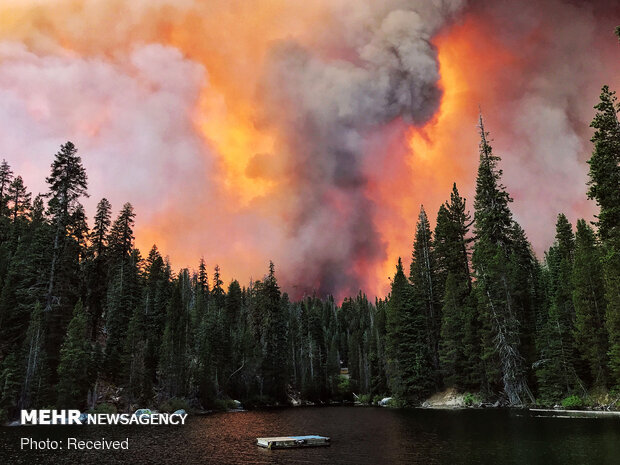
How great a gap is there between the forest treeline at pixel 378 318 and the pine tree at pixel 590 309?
0.16 m

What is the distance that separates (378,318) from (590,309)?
59.3m

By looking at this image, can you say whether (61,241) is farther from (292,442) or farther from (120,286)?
(292,442)

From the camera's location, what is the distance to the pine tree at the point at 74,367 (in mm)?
56594

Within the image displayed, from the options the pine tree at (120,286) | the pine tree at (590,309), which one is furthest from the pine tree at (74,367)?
the pine tree at (590,309)

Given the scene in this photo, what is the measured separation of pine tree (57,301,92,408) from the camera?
5659 cm

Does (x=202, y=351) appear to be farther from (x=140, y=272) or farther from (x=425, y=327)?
(x=425, y=327)

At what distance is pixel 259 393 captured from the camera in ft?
357

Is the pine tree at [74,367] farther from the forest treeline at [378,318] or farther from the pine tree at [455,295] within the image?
the pine tree at [455,295]

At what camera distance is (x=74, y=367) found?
2269 inches

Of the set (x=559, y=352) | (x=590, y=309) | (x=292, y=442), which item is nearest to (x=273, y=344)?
(x=559, y=352)

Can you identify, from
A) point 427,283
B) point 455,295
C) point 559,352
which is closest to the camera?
point 559,352

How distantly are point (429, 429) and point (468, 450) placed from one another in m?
14.0

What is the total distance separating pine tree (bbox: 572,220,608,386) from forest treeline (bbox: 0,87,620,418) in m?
0.16

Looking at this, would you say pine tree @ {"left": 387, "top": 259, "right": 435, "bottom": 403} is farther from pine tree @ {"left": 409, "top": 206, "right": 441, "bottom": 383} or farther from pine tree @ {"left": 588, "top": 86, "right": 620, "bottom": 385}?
pine tree @ {"left": 588, "top": 86, "right": 620, "bottom": 385}
